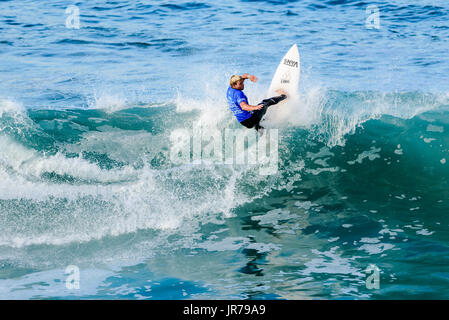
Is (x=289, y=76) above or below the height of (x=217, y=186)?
above

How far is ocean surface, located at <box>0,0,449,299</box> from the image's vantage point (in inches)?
247

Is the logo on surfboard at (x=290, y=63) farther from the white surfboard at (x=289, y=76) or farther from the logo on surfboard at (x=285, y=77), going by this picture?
the logo on surfboard at (x=285, y=77)

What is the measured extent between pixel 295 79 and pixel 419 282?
15.1ft

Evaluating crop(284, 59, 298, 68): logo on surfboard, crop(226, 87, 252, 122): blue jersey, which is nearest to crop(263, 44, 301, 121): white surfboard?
crop(284, 59, 298, 68): logo on surfboard

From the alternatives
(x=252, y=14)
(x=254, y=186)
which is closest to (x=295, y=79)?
(x=254, y=186)

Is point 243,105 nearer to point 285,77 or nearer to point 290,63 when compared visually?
point 285,77

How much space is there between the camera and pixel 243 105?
8047 millimetres

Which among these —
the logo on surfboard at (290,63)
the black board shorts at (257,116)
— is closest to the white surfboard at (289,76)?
the logo on surfboard at (290,63)

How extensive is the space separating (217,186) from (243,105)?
139 cm

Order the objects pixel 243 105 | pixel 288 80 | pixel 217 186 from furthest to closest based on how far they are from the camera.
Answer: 1. pixel 288 80
2. pixel 217 186
3. pixel 243 105

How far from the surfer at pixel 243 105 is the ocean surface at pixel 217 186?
887mm

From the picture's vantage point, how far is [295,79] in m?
9.45

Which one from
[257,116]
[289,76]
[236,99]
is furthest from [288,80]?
[236,99]

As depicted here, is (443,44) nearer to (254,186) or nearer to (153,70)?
(153,70)
